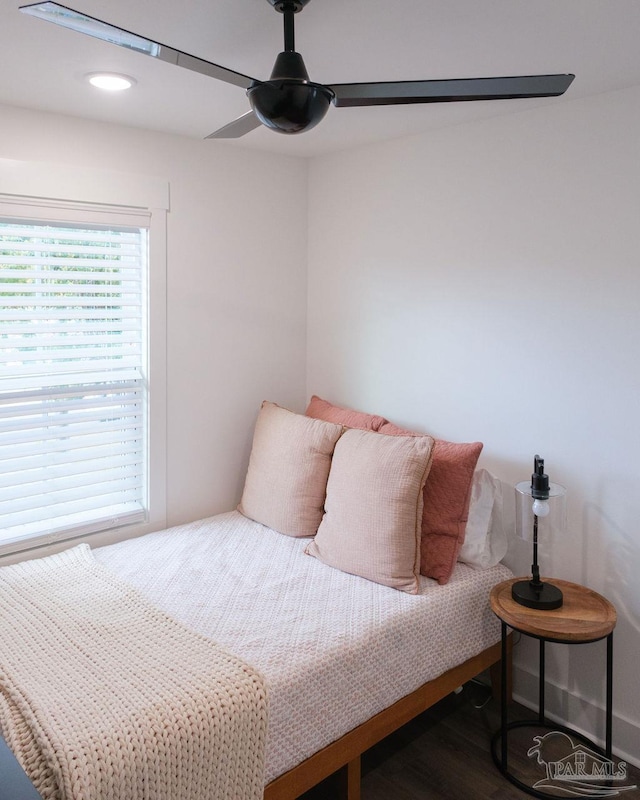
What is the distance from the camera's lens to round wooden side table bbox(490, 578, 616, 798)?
2.23m

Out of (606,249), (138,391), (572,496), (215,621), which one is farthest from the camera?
(138,391)

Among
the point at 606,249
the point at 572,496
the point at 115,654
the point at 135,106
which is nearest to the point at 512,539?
the point at 572,496

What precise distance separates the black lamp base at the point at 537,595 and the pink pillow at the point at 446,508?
263 millimetres

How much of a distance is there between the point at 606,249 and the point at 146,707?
212 cm

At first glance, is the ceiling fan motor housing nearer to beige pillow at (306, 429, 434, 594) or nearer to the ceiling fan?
the ceiling fan

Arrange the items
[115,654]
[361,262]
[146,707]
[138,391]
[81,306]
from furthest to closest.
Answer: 1. [361,262]
2. [138,391]
3. [81,306]
4. [115,654]
5. [146,707]

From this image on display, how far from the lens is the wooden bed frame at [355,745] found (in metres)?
1.96

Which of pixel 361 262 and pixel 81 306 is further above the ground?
pixel 361 262

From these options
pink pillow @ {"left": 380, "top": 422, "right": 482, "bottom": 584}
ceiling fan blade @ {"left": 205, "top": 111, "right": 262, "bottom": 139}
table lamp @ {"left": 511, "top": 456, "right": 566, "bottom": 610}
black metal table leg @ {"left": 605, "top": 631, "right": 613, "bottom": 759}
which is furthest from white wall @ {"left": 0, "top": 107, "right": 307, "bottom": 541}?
black metal table leg @ {"left": 605, "top": 631, "right": 613, "bottom": 759}

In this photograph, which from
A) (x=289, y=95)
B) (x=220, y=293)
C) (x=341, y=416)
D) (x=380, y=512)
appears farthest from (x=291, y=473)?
(x=289, y=95)

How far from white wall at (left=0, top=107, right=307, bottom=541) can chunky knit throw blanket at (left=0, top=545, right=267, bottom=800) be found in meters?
1.08

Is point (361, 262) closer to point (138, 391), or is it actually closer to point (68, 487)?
point (138, 391)

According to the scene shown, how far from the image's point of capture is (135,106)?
8.34 feet

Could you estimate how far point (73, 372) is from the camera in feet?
9.20
